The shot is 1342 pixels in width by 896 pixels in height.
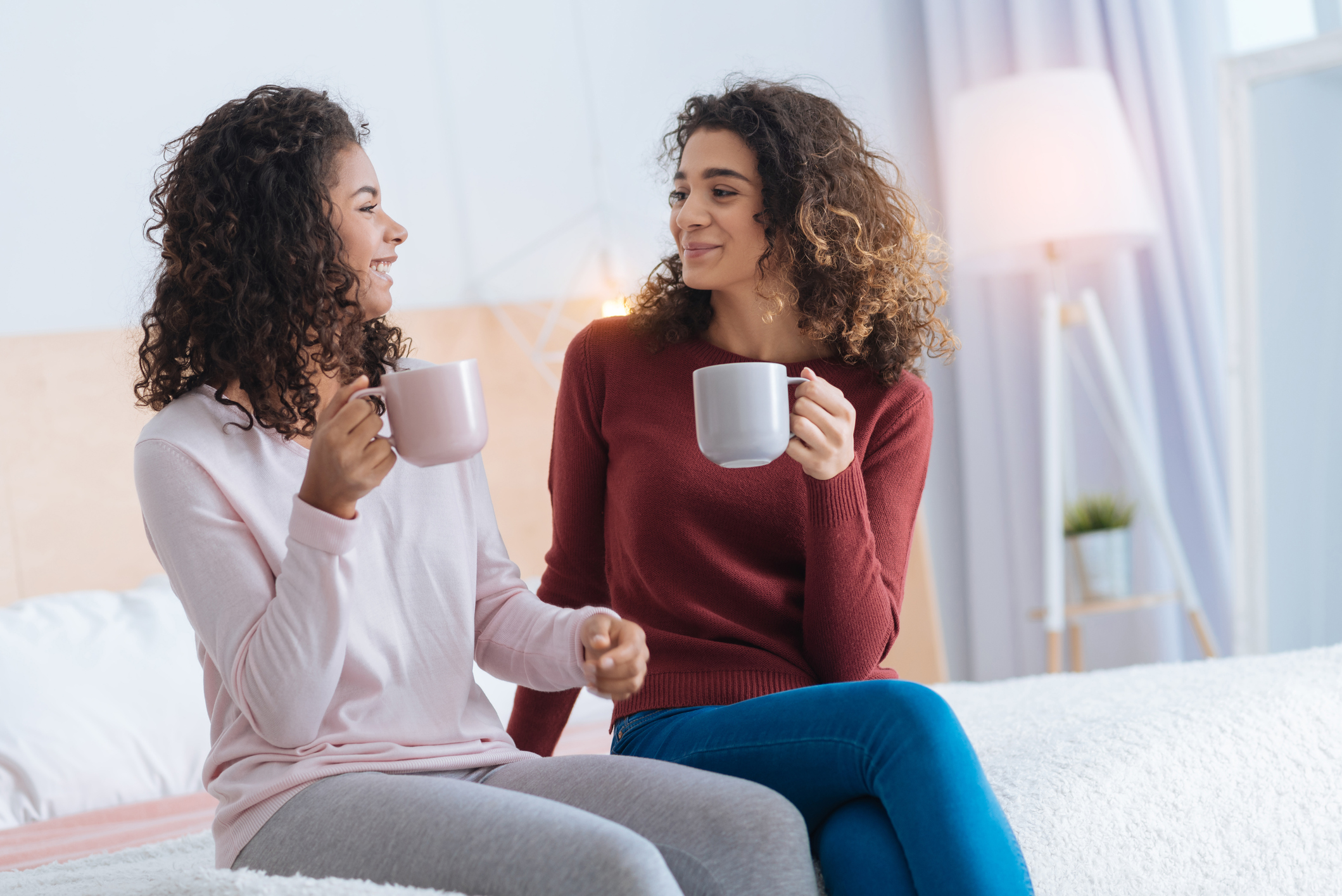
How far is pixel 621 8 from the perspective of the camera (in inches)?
112

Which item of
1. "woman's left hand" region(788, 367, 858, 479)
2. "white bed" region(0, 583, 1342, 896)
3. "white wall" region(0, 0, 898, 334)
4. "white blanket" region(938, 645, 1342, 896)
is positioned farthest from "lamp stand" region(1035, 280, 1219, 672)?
"woman's left hand" region(788, 367, 858, 479)

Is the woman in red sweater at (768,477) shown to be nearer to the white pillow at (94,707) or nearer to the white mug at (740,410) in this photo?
the white mug at (740,410)

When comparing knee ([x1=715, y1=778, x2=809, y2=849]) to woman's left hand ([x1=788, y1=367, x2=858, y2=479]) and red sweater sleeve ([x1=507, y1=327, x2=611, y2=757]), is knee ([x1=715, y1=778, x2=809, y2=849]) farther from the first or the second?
red sweater sleeve ([x1=507, y1=327, x2=611, y2=757])

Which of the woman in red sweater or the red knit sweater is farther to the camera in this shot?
the red knit sweater

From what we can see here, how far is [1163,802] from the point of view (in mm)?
1152

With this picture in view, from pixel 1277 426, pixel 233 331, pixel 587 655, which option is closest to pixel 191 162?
pixel 233 331

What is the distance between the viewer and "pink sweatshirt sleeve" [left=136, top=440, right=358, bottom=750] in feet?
3.00

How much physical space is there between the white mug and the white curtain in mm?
2131

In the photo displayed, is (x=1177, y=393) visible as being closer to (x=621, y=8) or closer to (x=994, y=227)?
(x=994, y=227)

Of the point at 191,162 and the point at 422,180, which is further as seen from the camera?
the point at 422,180

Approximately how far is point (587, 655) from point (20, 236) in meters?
1.63

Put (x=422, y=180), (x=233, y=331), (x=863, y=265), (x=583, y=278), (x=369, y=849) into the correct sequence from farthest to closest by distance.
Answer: (x=583, y=278) < (x=422, y=180) < (x=863, y=265) < (x=233, y=331) < (x=369, y=849)

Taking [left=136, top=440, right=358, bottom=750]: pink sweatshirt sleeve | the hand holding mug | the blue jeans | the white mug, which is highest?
the white mug

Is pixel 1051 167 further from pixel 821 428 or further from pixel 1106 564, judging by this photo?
pixel 821 428
